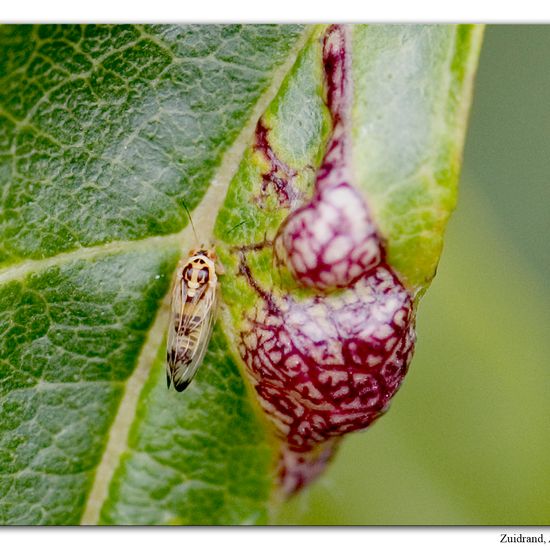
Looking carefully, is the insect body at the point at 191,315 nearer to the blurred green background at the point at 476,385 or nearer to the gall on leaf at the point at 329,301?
the gall on leaf at the point at 329,301

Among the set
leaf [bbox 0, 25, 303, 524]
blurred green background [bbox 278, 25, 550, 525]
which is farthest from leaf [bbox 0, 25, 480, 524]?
blurred green background [bbox 278, 25, 550, 525]

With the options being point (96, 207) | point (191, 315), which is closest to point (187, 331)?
point (191, 315)

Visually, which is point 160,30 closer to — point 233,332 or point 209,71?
point 209,71
